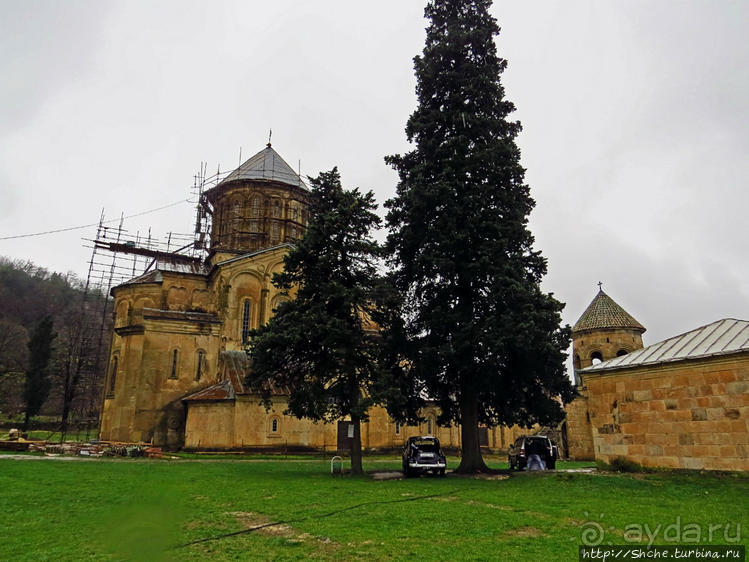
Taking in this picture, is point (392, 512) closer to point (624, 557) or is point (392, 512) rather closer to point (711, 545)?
point (624, 557)

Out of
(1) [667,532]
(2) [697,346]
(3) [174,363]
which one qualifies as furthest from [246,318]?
(1) [667,532]

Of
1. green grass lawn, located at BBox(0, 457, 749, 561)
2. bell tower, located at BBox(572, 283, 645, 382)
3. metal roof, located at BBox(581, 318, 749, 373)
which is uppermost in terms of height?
bell tower, located at BBox(572, 283, 645, 382)

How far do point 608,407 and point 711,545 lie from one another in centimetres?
897

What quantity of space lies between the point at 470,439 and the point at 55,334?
46398mm

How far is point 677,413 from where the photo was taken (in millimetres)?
13664

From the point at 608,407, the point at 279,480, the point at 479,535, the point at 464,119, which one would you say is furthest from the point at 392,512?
the point at 464,119

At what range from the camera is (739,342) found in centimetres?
1324

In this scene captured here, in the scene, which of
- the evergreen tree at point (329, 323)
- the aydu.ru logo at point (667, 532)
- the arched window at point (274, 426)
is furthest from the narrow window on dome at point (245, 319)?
the aydu.ru logo at point (667, 532)

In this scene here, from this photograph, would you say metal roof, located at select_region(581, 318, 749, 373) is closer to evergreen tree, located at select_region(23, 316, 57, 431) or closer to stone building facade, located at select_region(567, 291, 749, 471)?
stone building facade, located at select_region(567, 291, 749, 471)

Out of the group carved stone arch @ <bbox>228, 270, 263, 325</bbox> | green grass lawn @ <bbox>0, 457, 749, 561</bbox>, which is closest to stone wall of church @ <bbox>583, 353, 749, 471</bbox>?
green grass lawn @ <bbox>0, 457, 749, 561</bbox>

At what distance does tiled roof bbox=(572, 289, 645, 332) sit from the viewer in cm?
3359

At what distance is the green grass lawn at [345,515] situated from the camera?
6664 millimetres

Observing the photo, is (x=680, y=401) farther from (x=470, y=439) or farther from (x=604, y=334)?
(x=604, y=334)

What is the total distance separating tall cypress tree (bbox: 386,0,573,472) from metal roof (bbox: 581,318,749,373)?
7.49 ft
